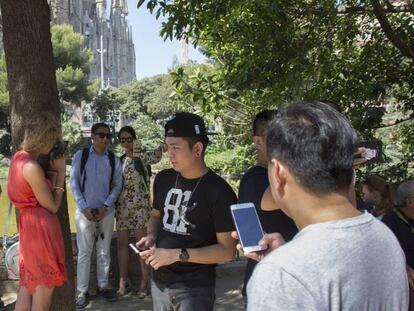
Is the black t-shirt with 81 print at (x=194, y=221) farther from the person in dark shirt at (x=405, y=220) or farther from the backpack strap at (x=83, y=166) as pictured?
the backpack strap at (x=83, y=166)

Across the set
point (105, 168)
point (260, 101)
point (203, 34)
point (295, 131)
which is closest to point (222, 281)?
point (105, 168)

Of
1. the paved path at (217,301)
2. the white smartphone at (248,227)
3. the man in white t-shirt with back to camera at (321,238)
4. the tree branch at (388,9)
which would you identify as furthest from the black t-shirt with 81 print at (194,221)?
the tree branch at (388,9)

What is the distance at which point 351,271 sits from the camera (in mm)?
1153

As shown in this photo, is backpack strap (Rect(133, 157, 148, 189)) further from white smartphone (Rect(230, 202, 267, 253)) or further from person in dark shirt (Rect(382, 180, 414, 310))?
white smartphone (Rect(230, 202, 267, 253))

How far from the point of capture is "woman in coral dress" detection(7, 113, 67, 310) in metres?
3.38

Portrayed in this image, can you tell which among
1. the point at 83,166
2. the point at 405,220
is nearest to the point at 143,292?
the point at 83,166

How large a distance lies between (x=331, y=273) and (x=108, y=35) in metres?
119

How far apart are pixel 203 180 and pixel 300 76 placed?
13.8 ft

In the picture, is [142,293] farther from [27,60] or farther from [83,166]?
[27,60]

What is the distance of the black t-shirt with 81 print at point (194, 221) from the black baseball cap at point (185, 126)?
24 centimetres

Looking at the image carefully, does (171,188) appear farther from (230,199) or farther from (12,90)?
(12,90)

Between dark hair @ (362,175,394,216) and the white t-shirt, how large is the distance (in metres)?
2.66

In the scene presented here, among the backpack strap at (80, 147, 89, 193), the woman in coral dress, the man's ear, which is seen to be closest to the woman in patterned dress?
the backpack strap at (80, 147, 89, 193)

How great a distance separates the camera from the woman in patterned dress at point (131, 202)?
5066 millimetres
